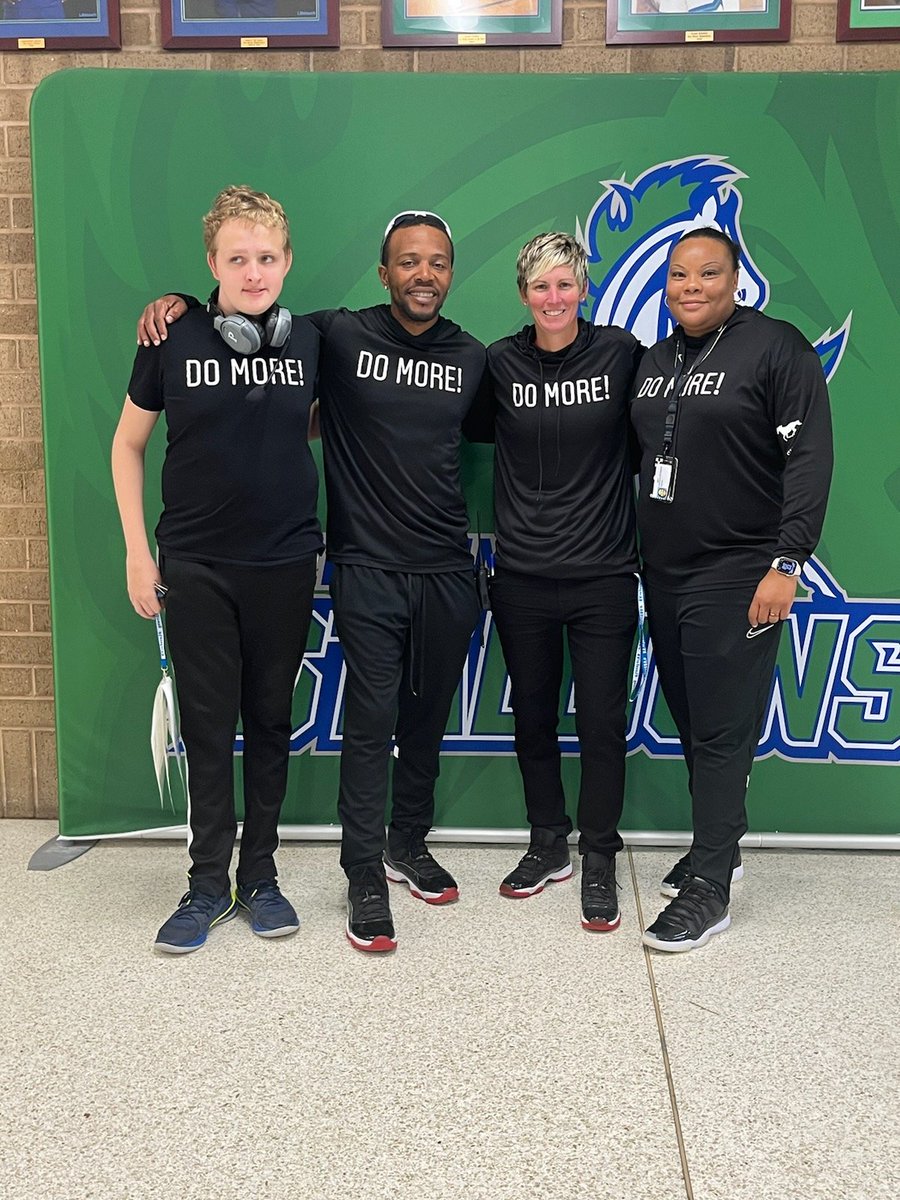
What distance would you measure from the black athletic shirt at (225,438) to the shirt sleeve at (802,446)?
117cm

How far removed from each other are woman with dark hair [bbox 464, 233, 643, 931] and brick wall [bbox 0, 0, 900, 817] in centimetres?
89

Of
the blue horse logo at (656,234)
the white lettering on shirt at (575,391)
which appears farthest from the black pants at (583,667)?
the blue horse logo at (656,234)

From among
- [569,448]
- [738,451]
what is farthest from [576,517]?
[738,451]

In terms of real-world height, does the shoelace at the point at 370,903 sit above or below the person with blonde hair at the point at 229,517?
below

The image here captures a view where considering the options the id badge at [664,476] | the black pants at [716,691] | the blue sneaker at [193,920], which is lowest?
the blue sneaker at [193,920]

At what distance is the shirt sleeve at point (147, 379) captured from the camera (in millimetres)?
2508

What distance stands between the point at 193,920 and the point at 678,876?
4.46 feet

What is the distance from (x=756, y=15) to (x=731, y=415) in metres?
1.41

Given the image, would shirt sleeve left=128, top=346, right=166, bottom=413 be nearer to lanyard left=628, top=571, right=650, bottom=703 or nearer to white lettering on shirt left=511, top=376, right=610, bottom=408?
white lettering on shirt left=511, top=376, right=610, bottom=408

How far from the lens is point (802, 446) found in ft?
8.07

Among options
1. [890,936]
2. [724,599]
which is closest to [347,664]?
[724,599]

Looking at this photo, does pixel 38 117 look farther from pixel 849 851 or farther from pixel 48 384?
pixel 849 851

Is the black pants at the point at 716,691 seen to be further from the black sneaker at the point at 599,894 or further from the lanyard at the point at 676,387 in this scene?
the lanyard at the point at 676,387

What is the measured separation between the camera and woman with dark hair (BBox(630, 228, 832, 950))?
247 cm
